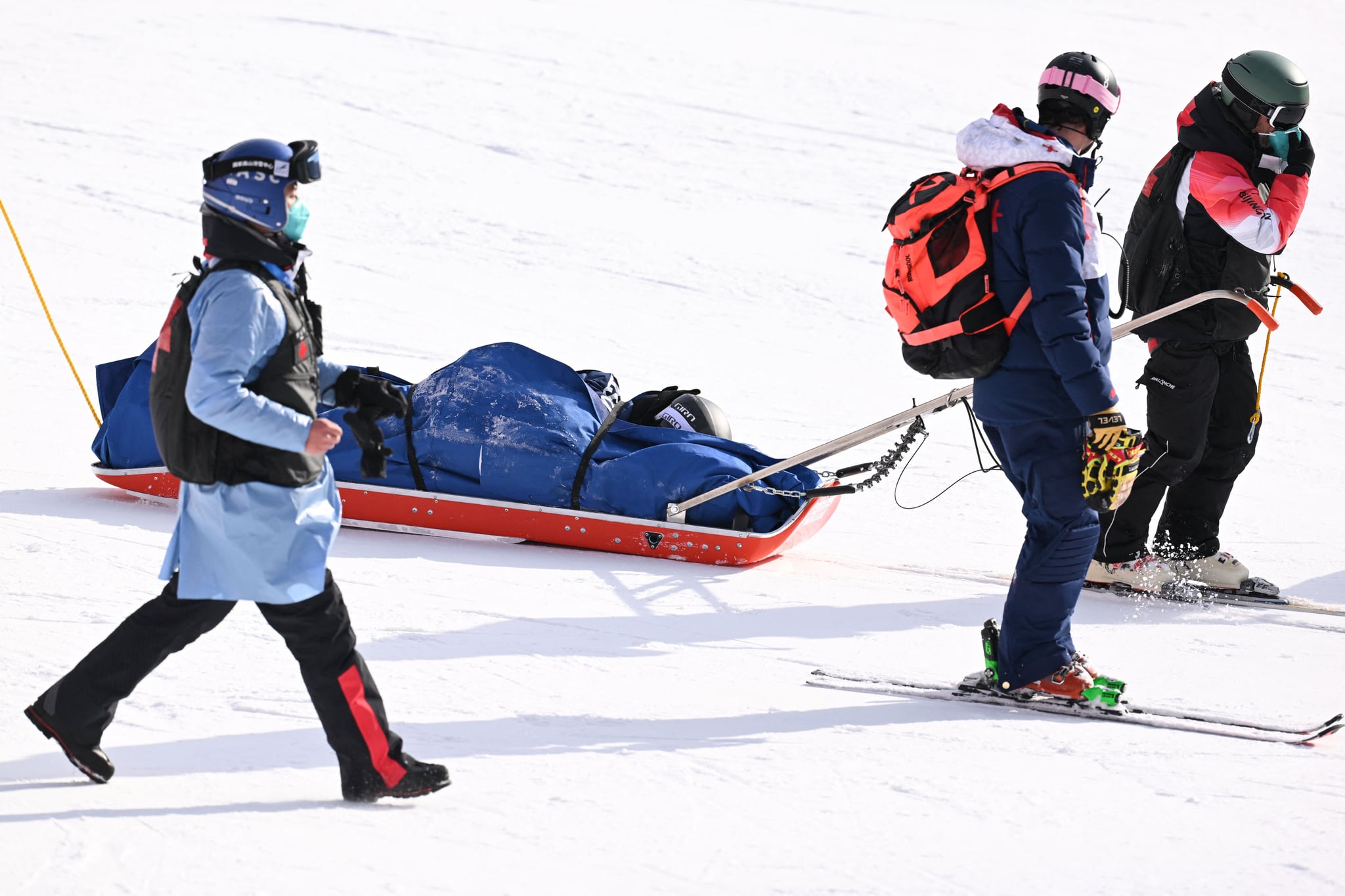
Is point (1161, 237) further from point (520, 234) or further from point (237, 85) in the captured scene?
point (237, 85)

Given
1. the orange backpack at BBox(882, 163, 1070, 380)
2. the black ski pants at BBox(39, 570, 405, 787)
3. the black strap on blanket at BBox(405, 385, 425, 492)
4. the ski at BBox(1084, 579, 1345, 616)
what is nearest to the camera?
the black ski pants at BBox(39, 570, 405, 787)

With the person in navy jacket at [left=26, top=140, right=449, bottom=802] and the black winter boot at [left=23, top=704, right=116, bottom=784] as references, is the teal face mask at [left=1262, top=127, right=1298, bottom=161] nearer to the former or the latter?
the person in navy jacket at [left=26, top=140, right=449, bottom=802]

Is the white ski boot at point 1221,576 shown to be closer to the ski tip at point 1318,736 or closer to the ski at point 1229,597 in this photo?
the ski at point 1229,597

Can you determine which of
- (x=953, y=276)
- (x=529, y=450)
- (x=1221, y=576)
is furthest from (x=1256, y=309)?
(x=529, y=450)

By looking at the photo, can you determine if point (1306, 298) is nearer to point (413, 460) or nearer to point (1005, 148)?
point (1005, 148)

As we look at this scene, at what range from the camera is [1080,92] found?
12.1 feet

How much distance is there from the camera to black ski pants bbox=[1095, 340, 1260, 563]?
498cm

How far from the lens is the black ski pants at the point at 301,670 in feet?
9.52

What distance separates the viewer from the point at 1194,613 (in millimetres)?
4984

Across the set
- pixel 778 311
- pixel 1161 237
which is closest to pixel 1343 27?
pixel 778 311

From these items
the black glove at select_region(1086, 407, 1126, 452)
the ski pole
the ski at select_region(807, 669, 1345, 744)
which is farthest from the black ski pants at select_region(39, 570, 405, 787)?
the ski pole

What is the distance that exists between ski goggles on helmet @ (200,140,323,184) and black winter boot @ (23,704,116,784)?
3.92ft

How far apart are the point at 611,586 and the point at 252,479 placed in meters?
2.15

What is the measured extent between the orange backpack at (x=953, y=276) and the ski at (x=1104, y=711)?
918 mm
